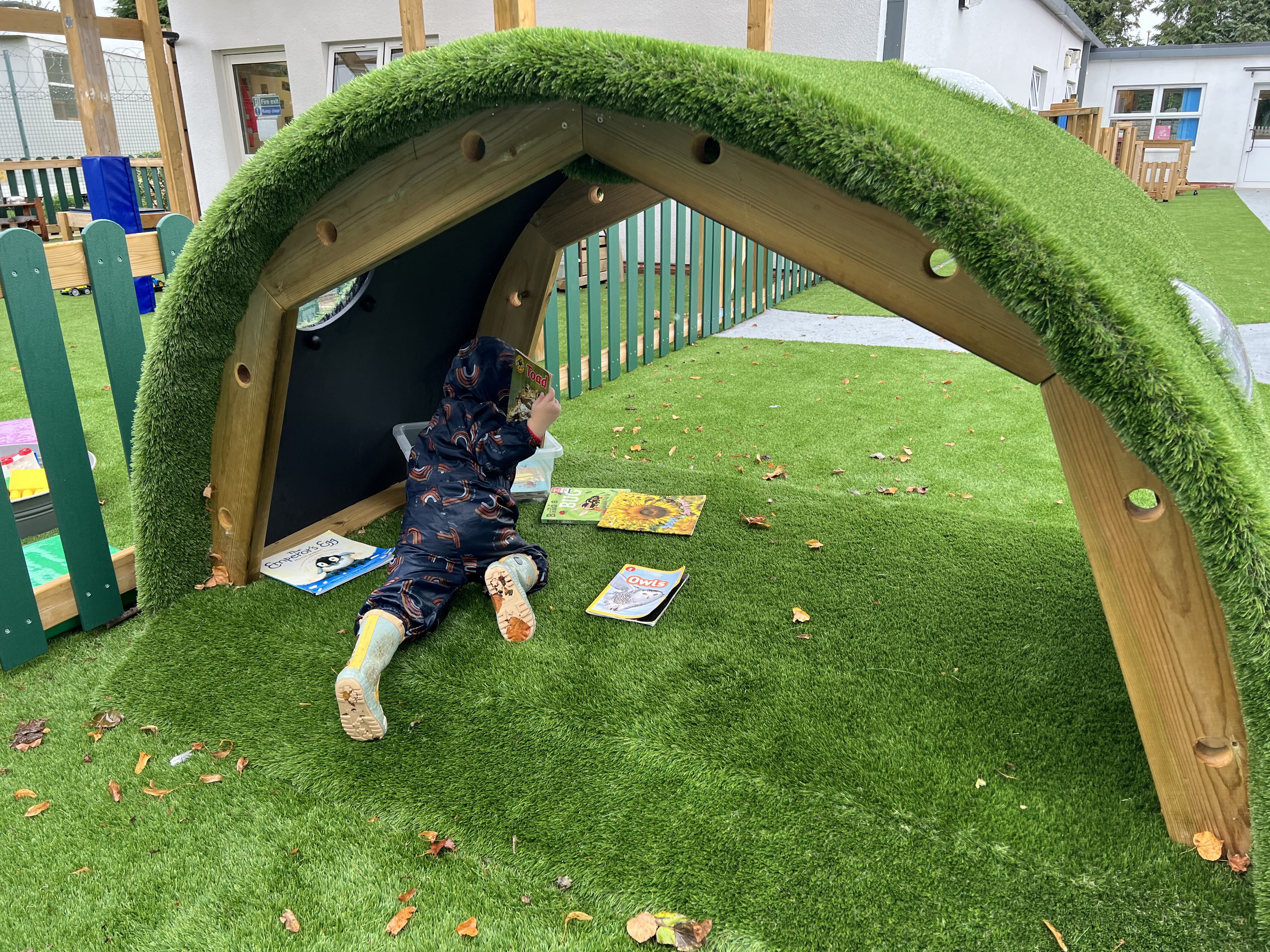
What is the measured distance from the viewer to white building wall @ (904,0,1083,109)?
9.09 m

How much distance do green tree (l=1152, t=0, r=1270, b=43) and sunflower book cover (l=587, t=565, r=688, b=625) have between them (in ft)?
135

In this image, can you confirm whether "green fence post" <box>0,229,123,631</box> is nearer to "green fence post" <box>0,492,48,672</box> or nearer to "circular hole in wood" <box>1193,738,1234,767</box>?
"green fence post" <box>0,492,48,672</box>

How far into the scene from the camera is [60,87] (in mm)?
17750

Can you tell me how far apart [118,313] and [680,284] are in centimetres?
440

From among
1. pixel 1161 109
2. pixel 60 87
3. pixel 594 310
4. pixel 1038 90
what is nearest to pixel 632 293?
pixel 594 310

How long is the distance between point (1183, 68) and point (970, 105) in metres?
27.8

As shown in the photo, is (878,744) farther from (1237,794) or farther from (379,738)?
(379,738)

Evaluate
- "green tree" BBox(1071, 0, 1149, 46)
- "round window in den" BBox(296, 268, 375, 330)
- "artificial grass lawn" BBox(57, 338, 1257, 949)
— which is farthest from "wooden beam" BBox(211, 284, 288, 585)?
"green tree" BBox(1071, 0, 1149, 46)

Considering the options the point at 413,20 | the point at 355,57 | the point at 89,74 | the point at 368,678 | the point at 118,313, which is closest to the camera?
the point at 368,678

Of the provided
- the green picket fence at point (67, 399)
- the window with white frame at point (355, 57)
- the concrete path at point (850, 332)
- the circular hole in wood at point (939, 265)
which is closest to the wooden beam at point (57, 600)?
the green picket fence at point (67, 399)

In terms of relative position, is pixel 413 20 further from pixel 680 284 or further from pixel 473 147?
pixel 473 147

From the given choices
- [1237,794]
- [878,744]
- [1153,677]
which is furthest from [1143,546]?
[878,744]

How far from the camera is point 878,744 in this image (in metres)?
2.03

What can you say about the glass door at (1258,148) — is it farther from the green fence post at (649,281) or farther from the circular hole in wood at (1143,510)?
the circular hole in wood at (1143,510)
